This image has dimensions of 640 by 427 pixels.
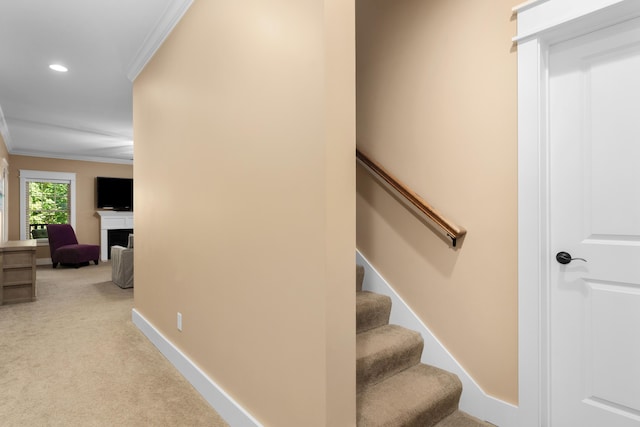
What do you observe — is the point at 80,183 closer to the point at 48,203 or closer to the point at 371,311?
the point at 48,203

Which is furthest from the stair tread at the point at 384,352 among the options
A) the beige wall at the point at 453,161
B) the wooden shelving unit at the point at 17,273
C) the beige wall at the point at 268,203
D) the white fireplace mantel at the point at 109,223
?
the white fireplace mantel at the point at 109,223

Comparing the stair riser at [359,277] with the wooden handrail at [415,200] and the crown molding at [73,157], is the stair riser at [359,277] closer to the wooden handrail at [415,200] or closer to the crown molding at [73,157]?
the wooden handrail at [415,200]

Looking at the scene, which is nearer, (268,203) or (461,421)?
(268,203)

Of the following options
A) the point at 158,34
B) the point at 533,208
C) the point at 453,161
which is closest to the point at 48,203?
the point at 158,34

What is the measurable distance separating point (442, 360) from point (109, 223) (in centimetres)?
897

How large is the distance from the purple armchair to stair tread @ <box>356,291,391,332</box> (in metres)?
7.21

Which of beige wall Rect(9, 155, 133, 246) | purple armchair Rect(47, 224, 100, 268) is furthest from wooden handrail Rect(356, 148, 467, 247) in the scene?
beige wall Rect(9, 155, 133, 246)

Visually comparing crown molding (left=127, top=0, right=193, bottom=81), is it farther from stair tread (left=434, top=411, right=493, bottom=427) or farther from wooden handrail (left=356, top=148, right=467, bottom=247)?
stair tread (left=434, top=411, right=493, bottom=427)

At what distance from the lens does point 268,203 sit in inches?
65.0

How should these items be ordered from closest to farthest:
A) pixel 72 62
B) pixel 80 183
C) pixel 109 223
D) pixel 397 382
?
pixel 397 382, pixel 72 62, pixel 80 183, pixel 109 223

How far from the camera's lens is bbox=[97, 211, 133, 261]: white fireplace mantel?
8633mm

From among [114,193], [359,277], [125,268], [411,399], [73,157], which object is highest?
[73,157]

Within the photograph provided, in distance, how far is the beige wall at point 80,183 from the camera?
7723mm

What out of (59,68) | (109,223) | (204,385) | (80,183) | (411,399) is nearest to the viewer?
(411,399)
